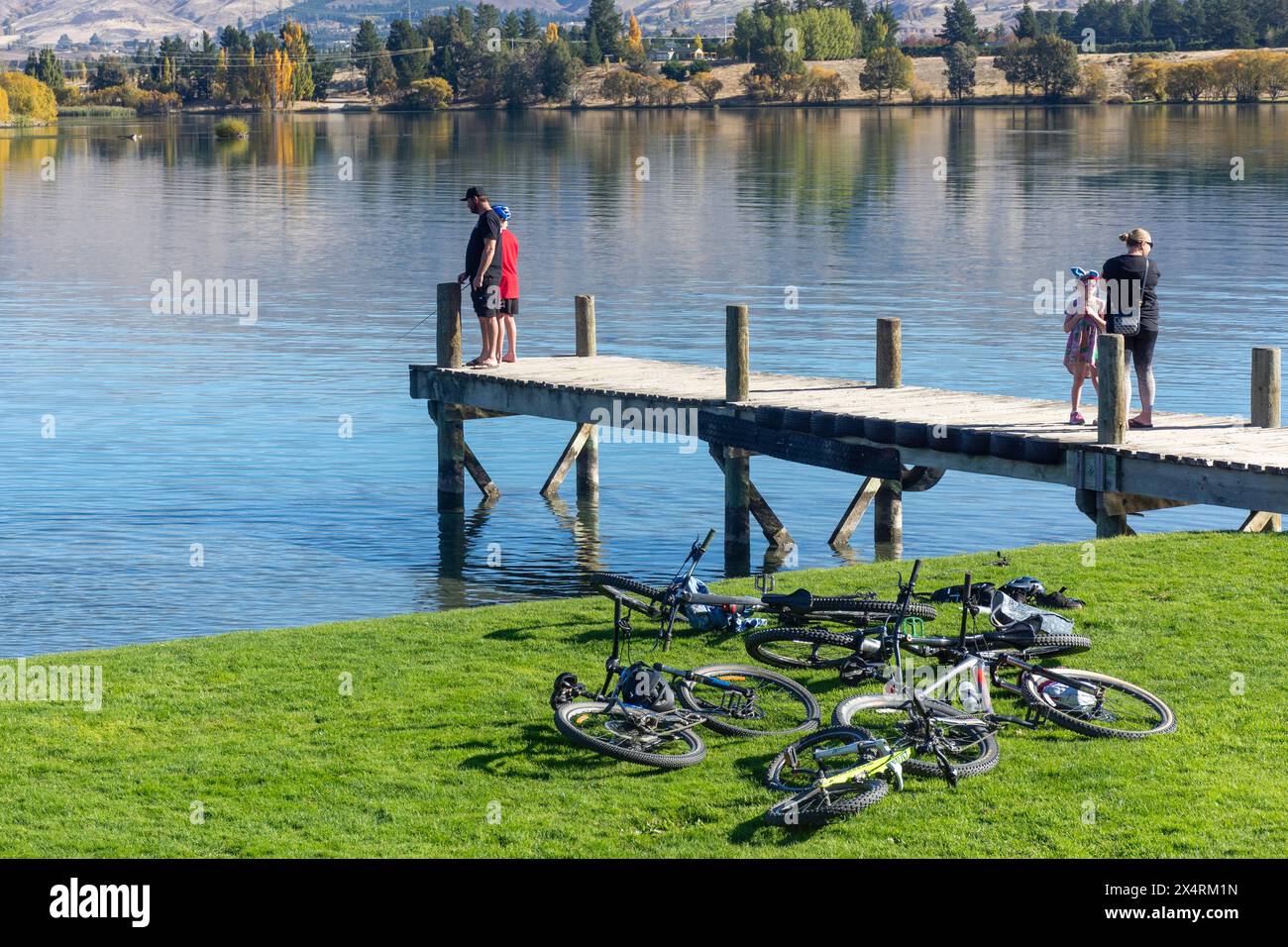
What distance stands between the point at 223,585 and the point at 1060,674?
15094mm

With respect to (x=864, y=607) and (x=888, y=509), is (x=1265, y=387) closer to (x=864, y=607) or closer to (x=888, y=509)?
(x=888, y=509)

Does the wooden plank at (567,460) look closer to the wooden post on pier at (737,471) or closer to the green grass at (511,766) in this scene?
the wooden post on pier at (737,471)

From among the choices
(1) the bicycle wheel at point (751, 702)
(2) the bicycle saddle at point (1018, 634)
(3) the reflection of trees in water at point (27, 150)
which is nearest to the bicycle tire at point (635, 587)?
(1) the bicycle wheel at point (751, 702)

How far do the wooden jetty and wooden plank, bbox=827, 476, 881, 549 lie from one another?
3cm

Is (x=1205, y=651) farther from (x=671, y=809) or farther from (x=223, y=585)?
(x=223, y=585)

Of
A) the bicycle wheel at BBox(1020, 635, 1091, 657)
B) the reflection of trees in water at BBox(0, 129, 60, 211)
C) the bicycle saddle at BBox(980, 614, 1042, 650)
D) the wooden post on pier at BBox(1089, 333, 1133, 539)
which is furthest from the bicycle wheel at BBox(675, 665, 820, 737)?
the reflection of trees in water at BBox(0, 129, 60, 211)

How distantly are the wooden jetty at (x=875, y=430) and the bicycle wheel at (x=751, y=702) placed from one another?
292 inches

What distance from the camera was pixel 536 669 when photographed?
15.2 m

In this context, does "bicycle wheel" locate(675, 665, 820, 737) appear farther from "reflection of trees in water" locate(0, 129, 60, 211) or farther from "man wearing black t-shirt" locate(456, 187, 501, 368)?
"reflection of trees in water" locate(0, 129, 60, 211)

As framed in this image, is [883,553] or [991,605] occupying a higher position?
[991,605]

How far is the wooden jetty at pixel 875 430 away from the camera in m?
20.8

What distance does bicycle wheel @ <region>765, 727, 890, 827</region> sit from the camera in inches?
461

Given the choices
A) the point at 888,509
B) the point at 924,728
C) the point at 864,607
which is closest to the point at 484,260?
the point at 888,509

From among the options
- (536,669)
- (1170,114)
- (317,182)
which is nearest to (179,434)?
(536,669)
